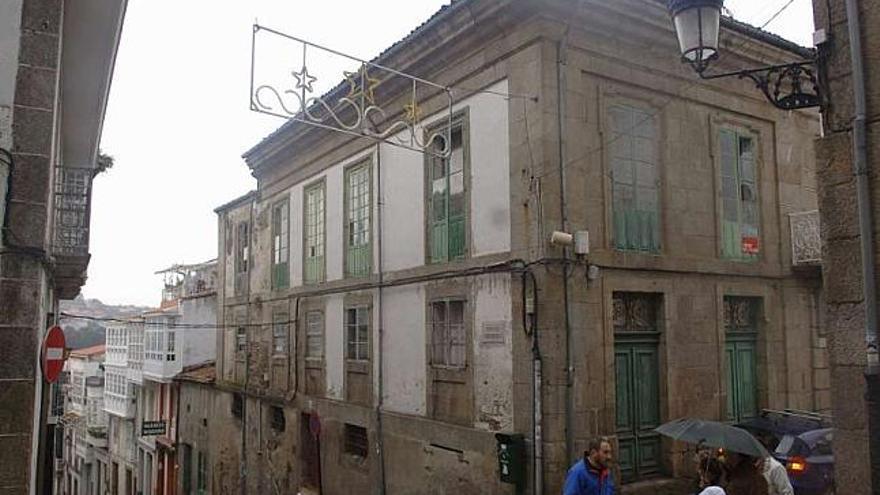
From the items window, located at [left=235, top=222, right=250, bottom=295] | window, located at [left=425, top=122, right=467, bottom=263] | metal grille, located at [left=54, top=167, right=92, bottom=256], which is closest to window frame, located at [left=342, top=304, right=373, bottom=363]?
window, located at [left=425, top=122, right=467, bottom=263]

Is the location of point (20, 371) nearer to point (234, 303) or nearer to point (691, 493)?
point (691, 493)

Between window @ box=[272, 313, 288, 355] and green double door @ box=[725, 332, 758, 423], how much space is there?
424 inches

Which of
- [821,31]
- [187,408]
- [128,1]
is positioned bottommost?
[187,408]

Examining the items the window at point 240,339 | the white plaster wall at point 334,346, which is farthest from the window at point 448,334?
the window at point 240,339

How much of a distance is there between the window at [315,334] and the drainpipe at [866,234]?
12885 mm

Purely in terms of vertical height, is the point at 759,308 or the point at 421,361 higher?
the point at 759,308

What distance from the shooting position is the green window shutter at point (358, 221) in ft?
48.2

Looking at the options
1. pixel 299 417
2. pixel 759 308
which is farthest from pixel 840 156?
pixel 299 417

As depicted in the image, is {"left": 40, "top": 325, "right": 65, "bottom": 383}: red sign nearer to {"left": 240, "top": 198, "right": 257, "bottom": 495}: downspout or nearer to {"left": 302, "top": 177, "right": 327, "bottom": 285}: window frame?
{"left": 302, "top": 177, "right": 327, "bottom": 285}: window frame

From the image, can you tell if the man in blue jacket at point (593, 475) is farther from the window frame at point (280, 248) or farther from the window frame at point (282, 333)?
the window frame at point (280, 248)

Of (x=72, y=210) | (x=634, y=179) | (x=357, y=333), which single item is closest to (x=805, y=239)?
(x=634, y=179)

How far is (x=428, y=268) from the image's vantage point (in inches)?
492

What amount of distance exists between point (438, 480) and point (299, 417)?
20.5ft

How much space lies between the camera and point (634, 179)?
11.4 meters
